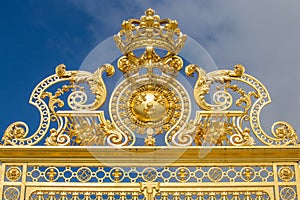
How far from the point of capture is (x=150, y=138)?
21.9 ft

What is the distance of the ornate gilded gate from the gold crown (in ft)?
0.03

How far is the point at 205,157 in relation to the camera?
6645mm

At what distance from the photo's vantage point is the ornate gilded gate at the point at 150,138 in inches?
259

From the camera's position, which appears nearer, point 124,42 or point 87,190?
point 87,190

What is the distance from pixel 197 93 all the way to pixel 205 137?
1.52 feet

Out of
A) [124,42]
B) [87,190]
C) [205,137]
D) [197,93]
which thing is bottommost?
[87,190]

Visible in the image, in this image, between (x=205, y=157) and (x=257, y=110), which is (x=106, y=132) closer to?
(x=205, y=157)

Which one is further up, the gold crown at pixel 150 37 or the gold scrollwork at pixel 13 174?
the gold crown at pixel 150 37

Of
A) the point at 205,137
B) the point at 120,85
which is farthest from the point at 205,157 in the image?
the point at 120,85

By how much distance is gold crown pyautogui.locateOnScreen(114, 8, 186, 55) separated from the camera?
22.9 feet

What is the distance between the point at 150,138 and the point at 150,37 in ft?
3.46

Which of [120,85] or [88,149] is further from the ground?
[120,85]

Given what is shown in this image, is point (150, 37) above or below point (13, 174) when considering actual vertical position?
above

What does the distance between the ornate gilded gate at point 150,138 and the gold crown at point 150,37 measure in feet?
0.03
